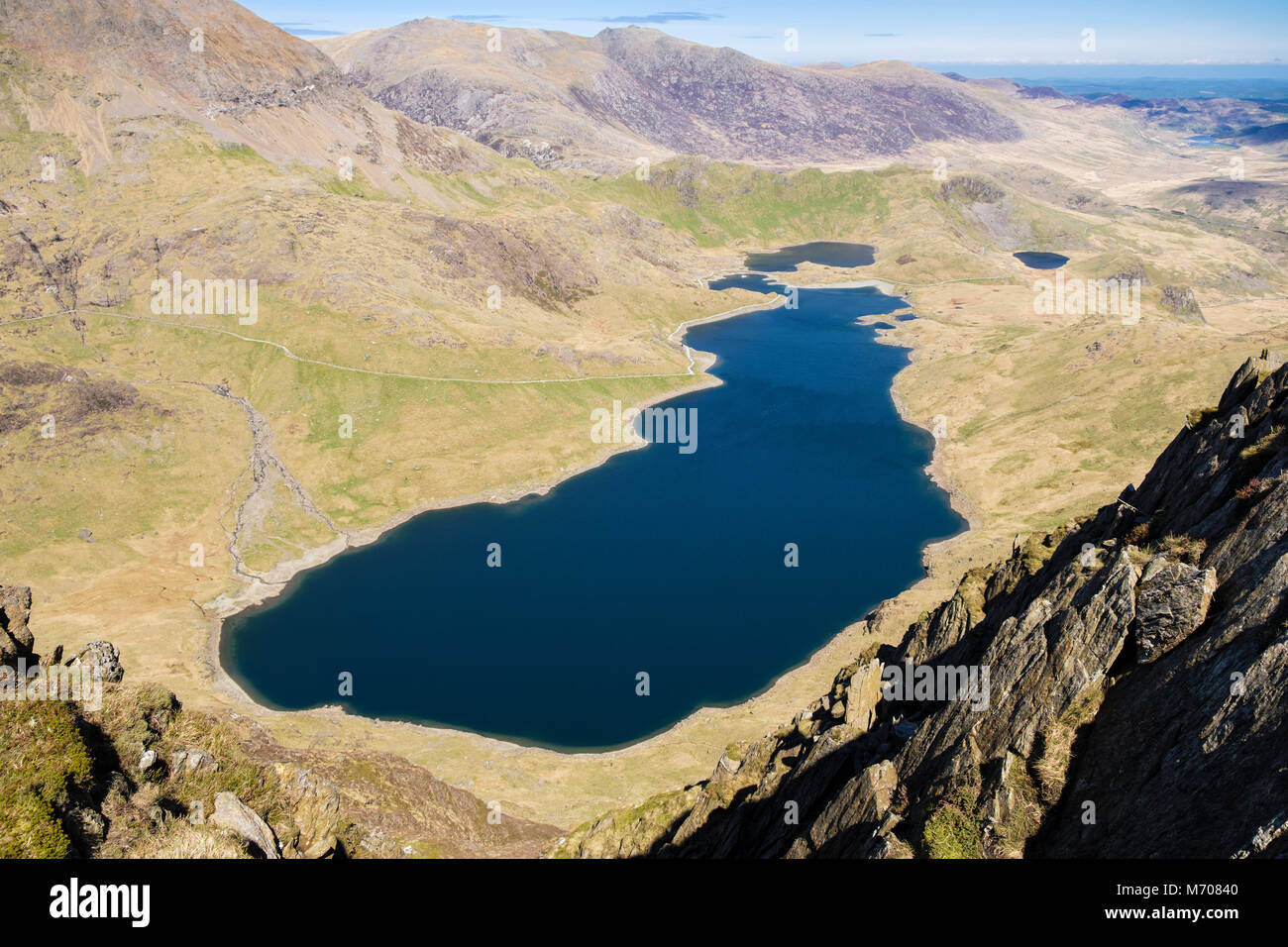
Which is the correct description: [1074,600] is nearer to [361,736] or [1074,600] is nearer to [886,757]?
[886,757]

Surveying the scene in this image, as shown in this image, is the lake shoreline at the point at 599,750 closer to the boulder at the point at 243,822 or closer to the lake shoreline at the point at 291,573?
the lake shoreline at the point at 291,573

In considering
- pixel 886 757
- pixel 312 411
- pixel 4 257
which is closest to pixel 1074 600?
pixel 886 757

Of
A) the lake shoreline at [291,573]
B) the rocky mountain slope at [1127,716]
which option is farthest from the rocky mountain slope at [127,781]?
the lake shoreline at [291,573]

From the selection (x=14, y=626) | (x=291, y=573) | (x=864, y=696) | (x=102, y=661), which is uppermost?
(x=14, y=626)

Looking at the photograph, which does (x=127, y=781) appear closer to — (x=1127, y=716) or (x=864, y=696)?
(x=1127, y=716)

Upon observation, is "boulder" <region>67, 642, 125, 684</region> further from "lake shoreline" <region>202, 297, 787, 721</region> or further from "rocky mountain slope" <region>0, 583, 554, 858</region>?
"lake shoreline" <region>202, 297, 787, 721</region>

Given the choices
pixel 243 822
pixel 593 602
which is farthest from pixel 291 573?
pixel 243 822

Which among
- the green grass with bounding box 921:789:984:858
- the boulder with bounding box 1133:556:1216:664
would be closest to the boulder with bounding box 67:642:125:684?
the green grass with bounding box 921:789:984:858
